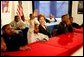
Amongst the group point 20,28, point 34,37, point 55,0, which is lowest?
point 34,37

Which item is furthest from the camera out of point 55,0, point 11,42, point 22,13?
point 22,13

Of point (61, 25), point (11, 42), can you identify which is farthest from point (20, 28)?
point (11, 42)

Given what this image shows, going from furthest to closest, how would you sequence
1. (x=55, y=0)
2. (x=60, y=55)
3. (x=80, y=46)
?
(x=55, y=0), (x=80, y=46), (x=60, y=55)

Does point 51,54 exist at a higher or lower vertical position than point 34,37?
higher

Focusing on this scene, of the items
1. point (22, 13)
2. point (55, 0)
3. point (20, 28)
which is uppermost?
point (55, 0)

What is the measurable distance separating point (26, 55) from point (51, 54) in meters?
0.17

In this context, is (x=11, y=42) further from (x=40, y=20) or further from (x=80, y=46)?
(x=40, y=20)

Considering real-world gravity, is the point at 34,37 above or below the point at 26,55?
below

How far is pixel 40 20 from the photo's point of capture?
265 cm

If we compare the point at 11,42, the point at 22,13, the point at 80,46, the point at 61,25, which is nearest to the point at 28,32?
the point at 22,13

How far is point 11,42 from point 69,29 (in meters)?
1.08

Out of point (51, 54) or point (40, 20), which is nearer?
point (51, 54)

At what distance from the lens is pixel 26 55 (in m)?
1.01

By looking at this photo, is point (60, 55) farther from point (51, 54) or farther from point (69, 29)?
point (69, 29)
